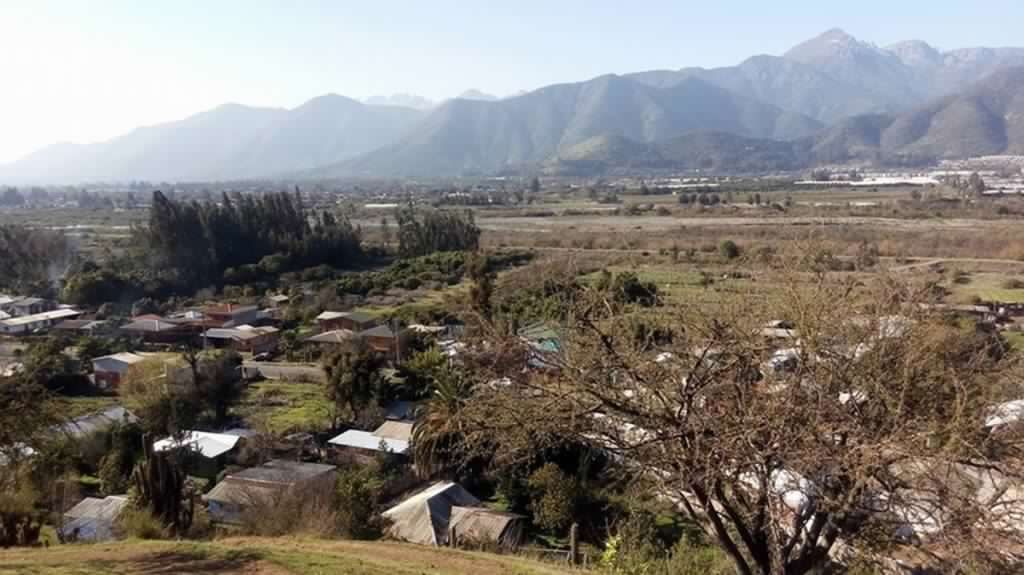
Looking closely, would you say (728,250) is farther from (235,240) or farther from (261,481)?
(261,481)

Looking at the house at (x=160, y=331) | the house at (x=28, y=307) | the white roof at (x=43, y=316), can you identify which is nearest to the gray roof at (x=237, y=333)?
the house at (x=160, y=331)

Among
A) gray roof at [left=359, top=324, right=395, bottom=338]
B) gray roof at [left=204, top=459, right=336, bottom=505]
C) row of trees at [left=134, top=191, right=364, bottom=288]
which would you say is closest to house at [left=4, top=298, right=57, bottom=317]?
row of trees at [left=134, top=191, right=364, bottom=288]

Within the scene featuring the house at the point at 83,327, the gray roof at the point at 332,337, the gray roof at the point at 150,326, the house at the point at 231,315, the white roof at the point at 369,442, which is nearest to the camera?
the white roof at the point at 369,442

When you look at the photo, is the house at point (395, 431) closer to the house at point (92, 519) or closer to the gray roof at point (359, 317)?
the house at point (92, 519)

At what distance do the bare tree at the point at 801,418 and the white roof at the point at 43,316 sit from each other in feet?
115

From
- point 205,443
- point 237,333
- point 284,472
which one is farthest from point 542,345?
point 237,333

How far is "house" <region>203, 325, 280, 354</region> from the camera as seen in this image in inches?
1161

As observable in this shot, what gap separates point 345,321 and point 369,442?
14.2m

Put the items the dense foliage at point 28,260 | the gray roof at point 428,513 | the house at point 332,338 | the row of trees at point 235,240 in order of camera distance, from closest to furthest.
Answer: the gray roof at point 428,513 → the house at point 332,338 → the dense foliage at point 28,260 → the row of trees at point 235,240

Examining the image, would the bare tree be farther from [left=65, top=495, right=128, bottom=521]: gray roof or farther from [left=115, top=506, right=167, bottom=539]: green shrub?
[left=65, top=495, right=128, bottom=521]: gray roof

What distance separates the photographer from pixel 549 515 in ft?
43.8

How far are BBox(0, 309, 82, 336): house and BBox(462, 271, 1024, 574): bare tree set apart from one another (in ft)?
113

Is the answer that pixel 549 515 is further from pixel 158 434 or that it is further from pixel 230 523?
pixel 158 434

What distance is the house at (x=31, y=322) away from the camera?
33.2 meters
